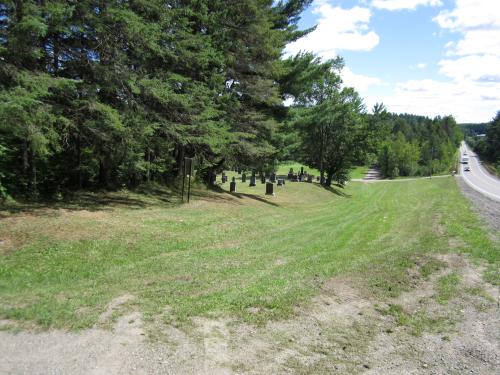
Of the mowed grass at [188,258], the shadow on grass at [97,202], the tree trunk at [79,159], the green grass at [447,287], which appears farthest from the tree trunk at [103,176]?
the green grass at [447,287]

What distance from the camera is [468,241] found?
11039 mm

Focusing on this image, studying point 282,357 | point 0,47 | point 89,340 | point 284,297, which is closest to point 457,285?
point 284,297

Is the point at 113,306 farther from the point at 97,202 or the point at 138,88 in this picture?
the point at 138,88

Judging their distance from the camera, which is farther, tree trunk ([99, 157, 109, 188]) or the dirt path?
tree trunk ([99, 157, 109, 188])

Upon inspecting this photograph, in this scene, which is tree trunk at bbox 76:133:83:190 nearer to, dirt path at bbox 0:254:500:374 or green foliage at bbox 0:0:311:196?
green foliage at bbox 0:0:311:196

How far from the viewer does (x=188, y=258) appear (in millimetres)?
9461

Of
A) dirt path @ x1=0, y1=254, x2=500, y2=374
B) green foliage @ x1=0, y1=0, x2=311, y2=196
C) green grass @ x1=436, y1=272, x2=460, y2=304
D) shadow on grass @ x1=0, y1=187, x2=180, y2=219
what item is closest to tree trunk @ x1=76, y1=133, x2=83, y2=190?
green foliage @ x1=0, y1=0, x2=311, y2=196

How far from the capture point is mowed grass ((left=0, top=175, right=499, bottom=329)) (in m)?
6.39

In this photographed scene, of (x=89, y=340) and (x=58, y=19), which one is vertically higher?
(x=58, y=19)

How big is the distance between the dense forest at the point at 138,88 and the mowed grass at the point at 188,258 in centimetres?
224

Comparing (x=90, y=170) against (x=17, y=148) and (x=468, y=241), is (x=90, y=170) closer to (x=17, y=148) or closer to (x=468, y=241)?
(x=17, y=148)

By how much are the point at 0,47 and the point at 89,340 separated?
8362 millimetres

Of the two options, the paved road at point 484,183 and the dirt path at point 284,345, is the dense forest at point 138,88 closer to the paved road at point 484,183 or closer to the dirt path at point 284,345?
the dirt path at point 284,345

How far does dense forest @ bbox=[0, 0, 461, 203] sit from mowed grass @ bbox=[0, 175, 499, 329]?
88.2 inches
